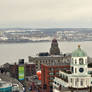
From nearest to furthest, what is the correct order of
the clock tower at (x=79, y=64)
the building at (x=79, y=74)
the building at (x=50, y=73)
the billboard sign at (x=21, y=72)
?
the building at (x=79, y=74) → the clock tower at (x=79, y=64) → the building at (x=50, y=73) → the billboard sign at (x=21, y=72)

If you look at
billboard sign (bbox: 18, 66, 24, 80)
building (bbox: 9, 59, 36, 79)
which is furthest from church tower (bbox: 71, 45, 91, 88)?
building (bbox: 9, 59, 36, 79)

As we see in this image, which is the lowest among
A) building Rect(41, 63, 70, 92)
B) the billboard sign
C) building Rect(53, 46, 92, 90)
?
the billboard sign

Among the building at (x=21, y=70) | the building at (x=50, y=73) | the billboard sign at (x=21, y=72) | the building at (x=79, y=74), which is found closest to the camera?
the building at (x=79, y=74)

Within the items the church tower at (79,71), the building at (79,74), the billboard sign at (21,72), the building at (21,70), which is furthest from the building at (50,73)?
the building at (21,70)

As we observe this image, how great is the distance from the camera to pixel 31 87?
50.6m

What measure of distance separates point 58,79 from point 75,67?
457 cm

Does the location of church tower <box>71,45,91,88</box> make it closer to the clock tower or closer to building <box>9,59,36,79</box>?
the clock tower

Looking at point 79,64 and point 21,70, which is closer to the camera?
point 79,64

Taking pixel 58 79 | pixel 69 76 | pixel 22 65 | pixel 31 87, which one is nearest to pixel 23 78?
pixel 22 65

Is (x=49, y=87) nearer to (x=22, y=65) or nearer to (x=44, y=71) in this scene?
(x=44, y=71)

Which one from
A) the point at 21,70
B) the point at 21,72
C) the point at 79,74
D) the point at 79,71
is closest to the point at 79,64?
the point at 79,71

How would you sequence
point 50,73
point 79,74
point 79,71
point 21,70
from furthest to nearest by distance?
1. point 21,70
2. point 50,73
3. point 79,71
4. point 79,74

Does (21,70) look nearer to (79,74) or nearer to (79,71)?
(79,71)

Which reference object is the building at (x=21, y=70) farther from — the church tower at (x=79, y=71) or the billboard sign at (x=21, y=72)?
the church tower at (x=79, y=71)
